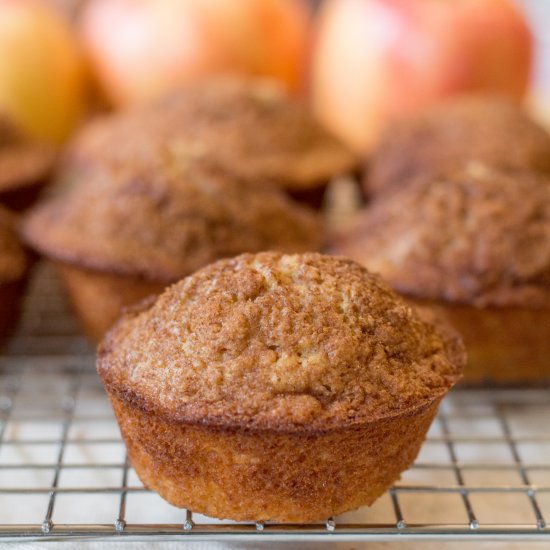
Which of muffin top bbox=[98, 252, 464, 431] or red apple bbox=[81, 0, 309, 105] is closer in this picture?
muffin top bbox=[98, 252, 464, 431]

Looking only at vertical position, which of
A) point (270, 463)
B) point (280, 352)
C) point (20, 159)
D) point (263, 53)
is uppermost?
point (280, 352)

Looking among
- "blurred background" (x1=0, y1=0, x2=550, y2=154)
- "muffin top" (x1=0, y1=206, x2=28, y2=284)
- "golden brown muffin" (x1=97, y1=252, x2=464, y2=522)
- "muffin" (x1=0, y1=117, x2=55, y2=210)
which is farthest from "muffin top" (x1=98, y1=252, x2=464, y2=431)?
"blurred background" (x1=0, y1=0, x2=550, y2=154)

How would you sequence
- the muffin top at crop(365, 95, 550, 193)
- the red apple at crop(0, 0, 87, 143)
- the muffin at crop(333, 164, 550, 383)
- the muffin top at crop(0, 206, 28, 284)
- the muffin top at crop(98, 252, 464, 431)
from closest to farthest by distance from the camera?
the muffin top at crop(98, 252, 464, 431)
the muffin at crop(333, 164, 550, 383)
the muffin top at crop(0, 206, 28, 284)
the muffin top at crop(365, 95, 550, 193)
the red apple at crop(0, 0, 87, 143)

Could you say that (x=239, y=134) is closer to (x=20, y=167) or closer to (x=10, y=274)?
(x=20, y=167)

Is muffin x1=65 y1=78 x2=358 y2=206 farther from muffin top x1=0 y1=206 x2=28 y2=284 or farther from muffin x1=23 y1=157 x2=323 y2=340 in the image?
muffin top x1=0 y1=206 x2=28 y2=284

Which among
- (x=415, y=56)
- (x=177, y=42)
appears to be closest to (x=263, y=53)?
(x=177, y=42)

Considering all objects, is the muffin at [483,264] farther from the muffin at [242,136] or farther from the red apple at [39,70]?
the red apple at [39,70]

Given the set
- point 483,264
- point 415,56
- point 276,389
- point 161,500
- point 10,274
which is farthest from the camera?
point 415,56
